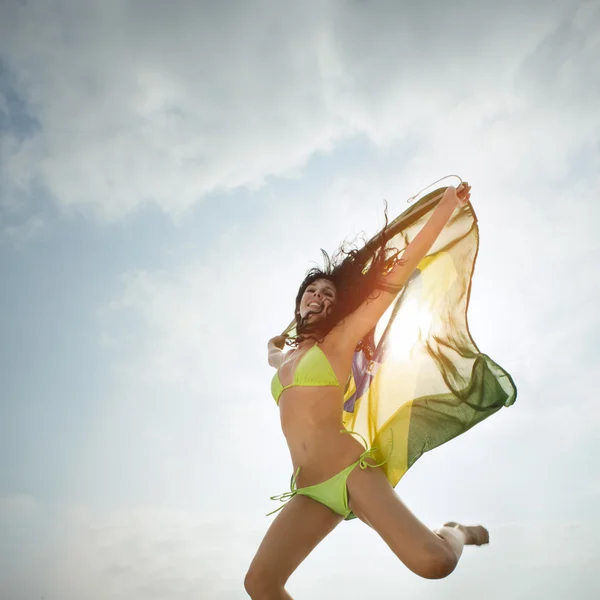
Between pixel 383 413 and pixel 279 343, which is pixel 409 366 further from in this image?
pixel 279 343

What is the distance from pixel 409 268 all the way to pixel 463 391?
49.0 inches

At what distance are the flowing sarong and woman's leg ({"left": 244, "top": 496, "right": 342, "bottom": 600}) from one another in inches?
29.4

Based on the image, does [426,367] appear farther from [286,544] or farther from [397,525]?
[286,544]

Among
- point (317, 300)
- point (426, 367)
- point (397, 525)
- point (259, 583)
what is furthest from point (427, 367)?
point (259, 583)

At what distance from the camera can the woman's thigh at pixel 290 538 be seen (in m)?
3.41

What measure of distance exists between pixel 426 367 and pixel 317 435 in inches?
57.5

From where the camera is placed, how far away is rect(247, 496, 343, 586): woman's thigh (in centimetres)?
341

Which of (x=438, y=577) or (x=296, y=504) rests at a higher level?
(x=296, y=504)

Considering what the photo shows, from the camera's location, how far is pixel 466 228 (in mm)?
5082

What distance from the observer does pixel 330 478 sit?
3.71m

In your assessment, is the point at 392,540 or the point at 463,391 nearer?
the point at 392,540

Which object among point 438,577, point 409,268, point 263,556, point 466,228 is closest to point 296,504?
point 263,556

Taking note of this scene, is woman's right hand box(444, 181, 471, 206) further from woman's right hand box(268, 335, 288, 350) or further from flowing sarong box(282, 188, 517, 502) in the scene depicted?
woman's right hand box(268, 335, 288, 350)

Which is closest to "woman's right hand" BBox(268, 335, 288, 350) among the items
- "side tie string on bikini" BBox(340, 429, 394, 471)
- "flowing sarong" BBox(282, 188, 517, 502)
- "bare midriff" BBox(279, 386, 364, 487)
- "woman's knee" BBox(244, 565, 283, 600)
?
"flowing sarong" BBox(282, 188, 517, 502)
